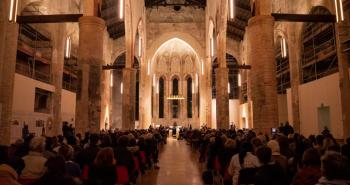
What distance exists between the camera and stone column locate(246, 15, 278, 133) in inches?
406

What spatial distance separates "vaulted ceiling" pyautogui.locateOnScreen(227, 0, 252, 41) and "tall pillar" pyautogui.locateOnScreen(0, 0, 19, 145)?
60.1ft

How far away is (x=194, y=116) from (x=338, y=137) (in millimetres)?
25253

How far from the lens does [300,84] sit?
18.6 m

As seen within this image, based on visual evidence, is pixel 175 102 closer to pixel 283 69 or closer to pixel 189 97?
pixel 189 97

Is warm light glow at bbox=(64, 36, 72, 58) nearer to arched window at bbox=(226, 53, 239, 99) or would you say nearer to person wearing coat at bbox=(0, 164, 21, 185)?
arched window at bbox=(226, 53, 239, 99)

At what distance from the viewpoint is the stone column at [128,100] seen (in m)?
22.9

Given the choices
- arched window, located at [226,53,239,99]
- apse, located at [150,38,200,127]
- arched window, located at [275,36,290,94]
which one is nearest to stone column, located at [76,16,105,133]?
arched window, located at [275,36,290,94]

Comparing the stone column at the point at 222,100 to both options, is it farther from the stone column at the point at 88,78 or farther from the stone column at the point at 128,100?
the stone column at the point at 88,78

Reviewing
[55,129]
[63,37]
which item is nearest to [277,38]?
[63,37]

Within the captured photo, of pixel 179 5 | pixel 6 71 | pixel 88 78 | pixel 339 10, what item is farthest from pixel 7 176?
pixel 179 5

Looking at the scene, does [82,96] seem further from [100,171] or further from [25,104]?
[100,171]

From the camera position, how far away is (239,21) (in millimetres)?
29203

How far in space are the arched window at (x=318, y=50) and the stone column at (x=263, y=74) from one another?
293 inches

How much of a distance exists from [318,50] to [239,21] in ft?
35.8
